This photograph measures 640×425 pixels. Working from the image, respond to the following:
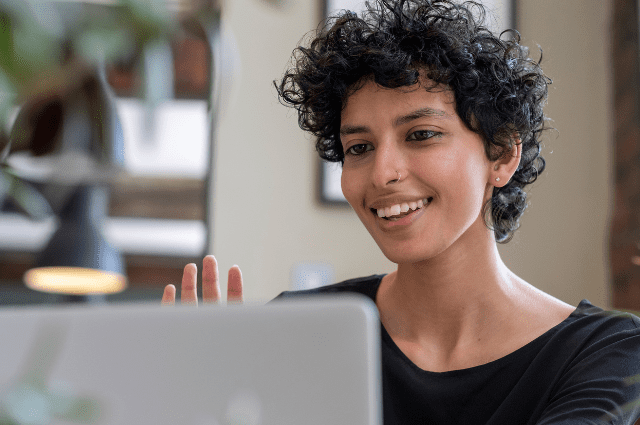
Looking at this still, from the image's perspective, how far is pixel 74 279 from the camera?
197cm

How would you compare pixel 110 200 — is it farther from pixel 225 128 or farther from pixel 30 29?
pixel 30 29

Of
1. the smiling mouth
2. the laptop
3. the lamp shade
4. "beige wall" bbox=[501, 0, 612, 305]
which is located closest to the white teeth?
the smiling mouth

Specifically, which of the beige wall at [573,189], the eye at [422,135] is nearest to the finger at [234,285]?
the eye at [422,135]

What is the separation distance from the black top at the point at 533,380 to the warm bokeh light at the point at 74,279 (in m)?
1.22

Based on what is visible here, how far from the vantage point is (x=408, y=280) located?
118 cm

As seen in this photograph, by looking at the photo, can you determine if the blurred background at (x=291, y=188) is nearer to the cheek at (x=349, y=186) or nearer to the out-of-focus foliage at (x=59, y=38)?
the cheek at (x=349, y=186)

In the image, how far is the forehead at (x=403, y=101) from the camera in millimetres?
1041

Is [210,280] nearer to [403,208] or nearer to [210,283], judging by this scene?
[210,283]

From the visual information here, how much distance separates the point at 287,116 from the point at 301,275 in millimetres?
615

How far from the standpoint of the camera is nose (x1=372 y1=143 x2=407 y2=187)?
40.9 inches

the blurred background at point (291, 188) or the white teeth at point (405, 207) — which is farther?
the blurred background at point (291, 188)

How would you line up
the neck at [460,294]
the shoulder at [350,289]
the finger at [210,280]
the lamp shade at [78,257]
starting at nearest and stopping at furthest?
the finger at [210,280] < the neck at [460,294] < the shoulder at [350,289] < the lamp shade at [78,257]

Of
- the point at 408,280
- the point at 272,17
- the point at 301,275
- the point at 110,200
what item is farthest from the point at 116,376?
the point at 272,17

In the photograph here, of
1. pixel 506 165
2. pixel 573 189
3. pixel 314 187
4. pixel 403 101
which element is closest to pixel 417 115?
pixel 403 101
